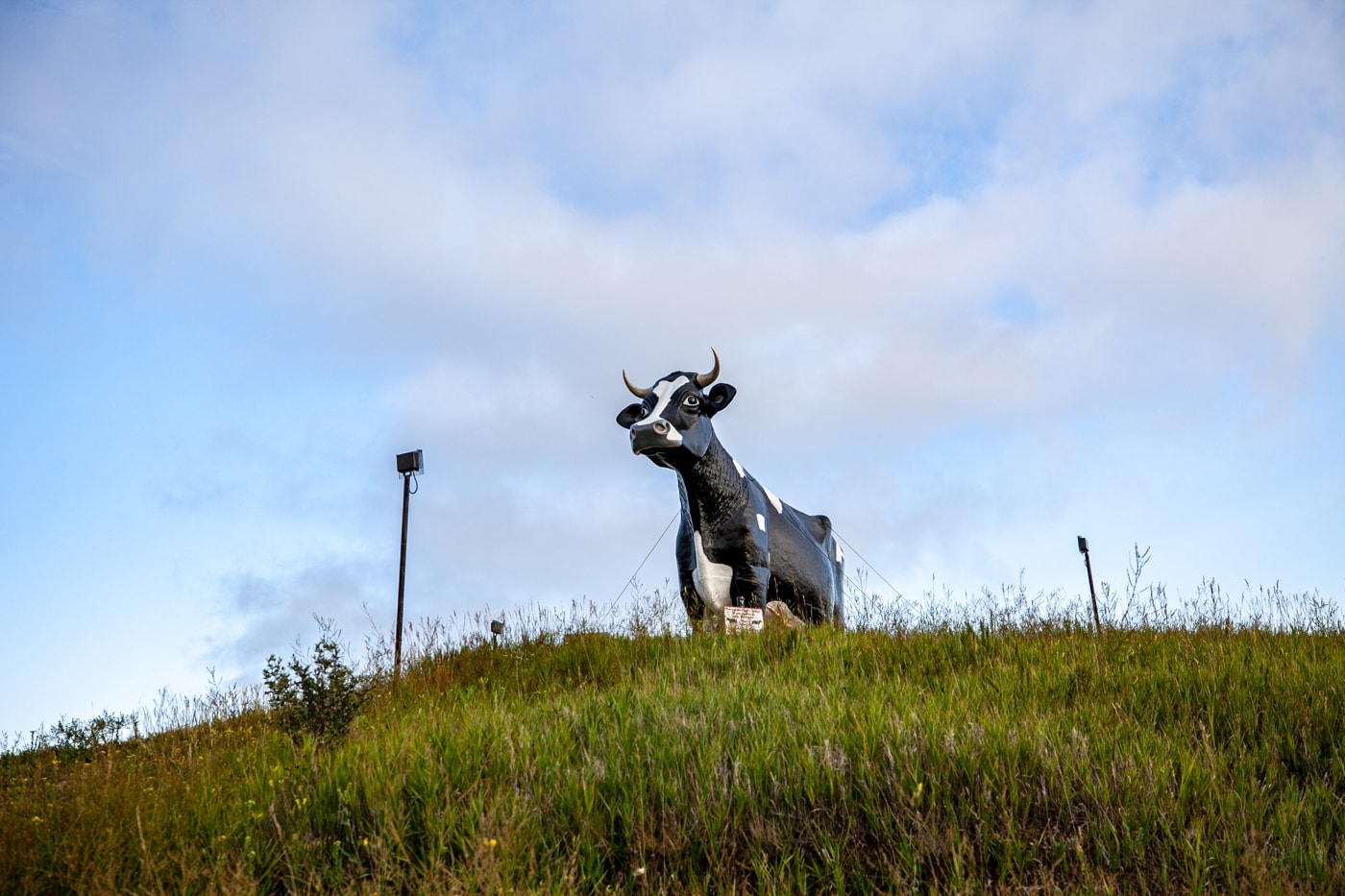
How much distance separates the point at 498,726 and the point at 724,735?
4.46 feet

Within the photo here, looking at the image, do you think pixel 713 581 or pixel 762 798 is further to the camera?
pixel 713 581

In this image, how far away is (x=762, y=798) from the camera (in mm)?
4594

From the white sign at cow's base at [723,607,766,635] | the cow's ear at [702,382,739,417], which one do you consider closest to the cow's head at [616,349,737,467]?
the cow's ear at [702,382,739,417]

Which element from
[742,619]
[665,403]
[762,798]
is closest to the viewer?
[762,798]

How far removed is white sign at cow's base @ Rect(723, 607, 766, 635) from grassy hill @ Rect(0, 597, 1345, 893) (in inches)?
119

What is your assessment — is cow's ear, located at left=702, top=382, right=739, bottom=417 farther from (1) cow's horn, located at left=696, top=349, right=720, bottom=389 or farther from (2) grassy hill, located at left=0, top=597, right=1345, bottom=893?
(2) grassy hill, located at left=0, top=597, right=1345, bottom=893

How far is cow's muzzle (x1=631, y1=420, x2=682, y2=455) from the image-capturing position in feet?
32.2

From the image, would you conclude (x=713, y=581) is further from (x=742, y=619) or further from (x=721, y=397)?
(x=721, y=397)

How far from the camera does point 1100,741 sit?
5.20 meters

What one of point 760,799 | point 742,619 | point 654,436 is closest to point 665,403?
point 654,436

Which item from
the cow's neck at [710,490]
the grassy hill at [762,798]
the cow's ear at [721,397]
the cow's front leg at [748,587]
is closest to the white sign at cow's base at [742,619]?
the cow's front leg at [748,587]

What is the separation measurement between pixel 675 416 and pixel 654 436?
0.39 metres

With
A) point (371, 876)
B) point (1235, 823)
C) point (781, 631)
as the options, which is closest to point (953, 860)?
point (1235, 823)

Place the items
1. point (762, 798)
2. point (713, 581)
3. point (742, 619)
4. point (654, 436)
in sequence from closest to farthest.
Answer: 1. point (762, 798)
2. point (654, 436)
3. point (742, 619)
4. point (713, 581)
